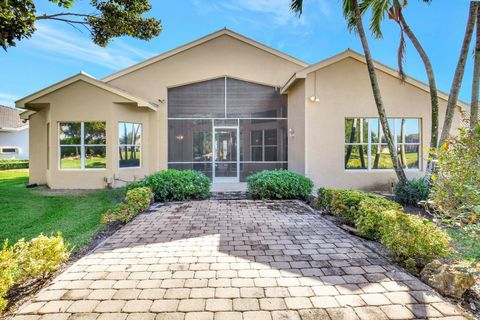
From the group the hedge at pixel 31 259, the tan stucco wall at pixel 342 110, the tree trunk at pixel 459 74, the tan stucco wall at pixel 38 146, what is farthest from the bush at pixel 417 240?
the tan stucco wall at pixel 38 146

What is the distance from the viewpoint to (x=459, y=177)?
150 inches

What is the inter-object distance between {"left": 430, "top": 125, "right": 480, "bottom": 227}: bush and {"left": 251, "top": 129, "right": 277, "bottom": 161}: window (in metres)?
8.13

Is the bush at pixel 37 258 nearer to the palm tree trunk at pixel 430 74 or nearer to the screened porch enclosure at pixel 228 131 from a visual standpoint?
the screened porch enclosure at pixel 228 131

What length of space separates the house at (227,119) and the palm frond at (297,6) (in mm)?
1883

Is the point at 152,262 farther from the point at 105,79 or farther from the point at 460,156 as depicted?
the point at 105,79

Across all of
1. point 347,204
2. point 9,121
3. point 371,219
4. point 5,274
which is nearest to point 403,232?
point 371,219

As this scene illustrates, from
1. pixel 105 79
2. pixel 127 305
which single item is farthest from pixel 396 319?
pixel 105 79

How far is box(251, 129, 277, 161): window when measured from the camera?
12.1m

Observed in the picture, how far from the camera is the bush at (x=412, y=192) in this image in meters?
7.53

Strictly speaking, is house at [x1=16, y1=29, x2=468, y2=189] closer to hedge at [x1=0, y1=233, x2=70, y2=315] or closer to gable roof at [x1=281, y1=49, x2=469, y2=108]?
gable roof at [x1=281, y1=49, x2=469, y2=108]

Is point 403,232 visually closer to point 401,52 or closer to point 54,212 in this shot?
point 401,52

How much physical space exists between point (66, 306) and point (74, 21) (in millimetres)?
9664

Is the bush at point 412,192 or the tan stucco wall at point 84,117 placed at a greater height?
the tan stucco wall at point 84,117

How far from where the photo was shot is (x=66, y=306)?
8.91 feet
